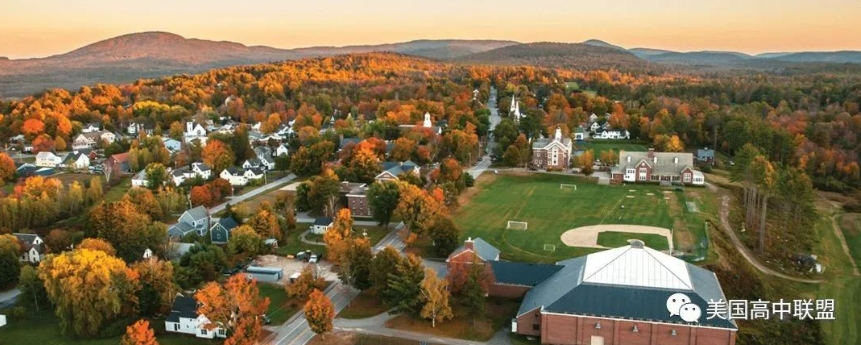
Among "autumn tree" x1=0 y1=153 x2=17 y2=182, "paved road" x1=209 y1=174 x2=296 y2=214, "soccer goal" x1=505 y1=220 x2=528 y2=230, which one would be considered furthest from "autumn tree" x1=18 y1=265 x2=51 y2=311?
"autumn tree" x1=0 y1=153 x2=17 y2=182

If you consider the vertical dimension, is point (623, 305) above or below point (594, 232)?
above

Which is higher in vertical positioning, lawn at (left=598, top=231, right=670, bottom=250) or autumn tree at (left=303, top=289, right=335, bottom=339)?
autumn tree at (left=303, top=289, right=335, bottom=339)

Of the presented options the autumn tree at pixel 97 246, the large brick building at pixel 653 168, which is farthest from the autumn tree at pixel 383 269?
the large brick building at pixel 653 168

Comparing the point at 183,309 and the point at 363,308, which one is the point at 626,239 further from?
the point at 183,309

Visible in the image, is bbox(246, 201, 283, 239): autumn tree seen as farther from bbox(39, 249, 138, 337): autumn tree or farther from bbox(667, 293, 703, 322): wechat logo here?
bbox(667, 293, 703, 322): wechat logo

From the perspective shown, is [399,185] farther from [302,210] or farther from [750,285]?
[750,285]

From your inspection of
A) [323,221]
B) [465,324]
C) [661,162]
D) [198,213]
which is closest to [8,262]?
[198,213]
